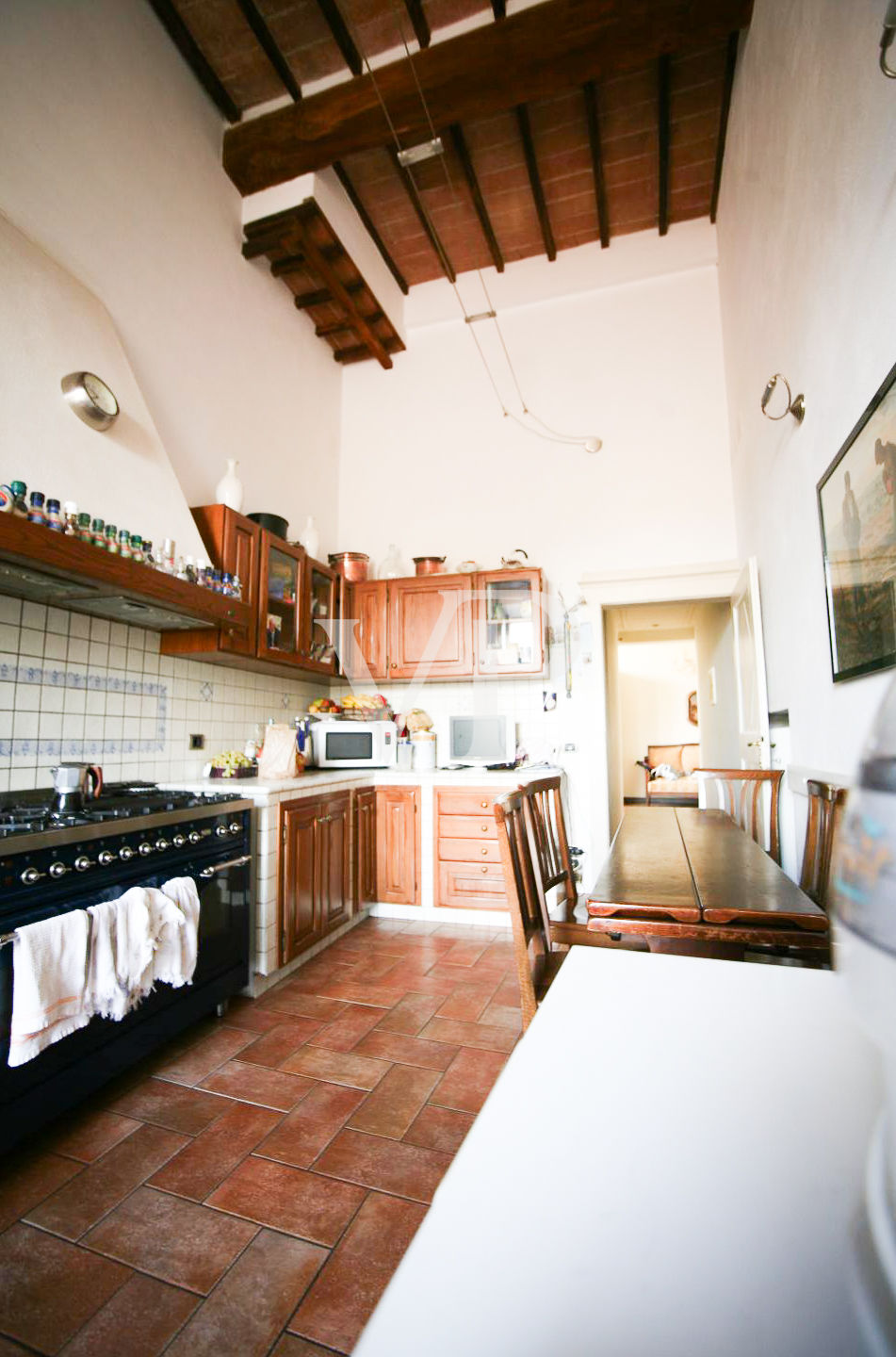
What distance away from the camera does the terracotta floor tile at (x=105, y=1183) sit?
136 cm

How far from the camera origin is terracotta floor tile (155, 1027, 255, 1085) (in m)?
1.94

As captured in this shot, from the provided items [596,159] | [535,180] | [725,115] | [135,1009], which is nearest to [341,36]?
[535,180]

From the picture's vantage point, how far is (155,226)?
9.59 ft

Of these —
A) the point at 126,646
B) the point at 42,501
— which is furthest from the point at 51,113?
the point at 126,646

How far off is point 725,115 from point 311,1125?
17.5 ft

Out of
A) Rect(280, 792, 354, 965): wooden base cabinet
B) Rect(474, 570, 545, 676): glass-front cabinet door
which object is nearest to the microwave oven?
Rect(280, 792, 354, 965): wooden base cabinet

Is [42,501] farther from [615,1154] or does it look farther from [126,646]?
[615,1154]

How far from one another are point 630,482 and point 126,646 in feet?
11.0

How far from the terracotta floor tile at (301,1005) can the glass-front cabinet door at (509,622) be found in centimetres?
215

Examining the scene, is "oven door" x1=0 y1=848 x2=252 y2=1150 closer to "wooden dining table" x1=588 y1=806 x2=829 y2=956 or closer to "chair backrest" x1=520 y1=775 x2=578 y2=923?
"chair backrest" x1=520 y1=775 x2=578 y2=923

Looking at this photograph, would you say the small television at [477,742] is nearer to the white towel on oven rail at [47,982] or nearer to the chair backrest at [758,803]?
the chair backrest at [758,803]

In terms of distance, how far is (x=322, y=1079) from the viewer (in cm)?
191

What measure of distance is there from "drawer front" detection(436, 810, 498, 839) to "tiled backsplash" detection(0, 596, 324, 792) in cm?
131

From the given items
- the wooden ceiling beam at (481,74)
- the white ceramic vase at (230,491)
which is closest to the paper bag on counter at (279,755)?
the white ceramic vase at (230,491)
